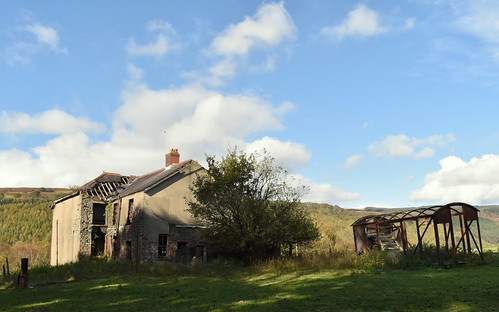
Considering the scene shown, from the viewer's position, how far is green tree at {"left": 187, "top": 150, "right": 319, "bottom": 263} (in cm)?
2720

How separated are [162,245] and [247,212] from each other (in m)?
9.29

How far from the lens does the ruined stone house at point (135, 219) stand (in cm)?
3253

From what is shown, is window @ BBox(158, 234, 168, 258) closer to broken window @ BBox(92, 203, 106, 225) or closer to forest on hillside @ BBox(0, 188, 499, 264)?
broken window @ BBox(92, 203, 106, 225)

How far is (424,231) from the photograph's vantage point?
70.0ft

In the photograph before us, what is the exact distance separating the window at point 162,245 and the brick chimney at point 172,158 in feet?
26.8

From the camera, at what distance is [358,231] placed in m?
27.8

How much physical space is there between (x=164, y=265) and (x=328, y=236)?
1958cm

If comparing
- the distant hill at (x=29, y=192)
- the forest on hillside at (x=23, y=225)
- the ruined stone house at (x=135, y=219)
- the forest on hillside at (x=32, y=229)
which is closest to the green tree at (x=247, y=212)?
the ruined stone house at (x=135, y=219)

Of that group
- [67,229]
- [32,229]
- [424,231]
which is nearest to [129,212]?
[67,229]

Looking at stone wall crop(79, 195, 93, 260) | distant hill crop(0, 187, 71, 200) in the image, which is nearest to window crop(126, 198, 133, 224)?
stone wall crop(79, 195, 93, 260)

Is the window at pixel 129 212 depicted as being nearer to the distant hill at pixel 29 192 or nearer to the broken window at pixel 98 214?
the broken window at pixel 98 214

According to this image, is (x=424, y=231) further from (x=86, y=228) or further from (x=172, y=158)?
(x=86, y=228)

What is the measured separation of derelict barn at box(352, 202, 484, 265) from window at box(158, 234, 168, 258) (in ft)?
48.0

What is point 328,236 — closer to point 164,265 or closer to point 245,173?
point 245,173
